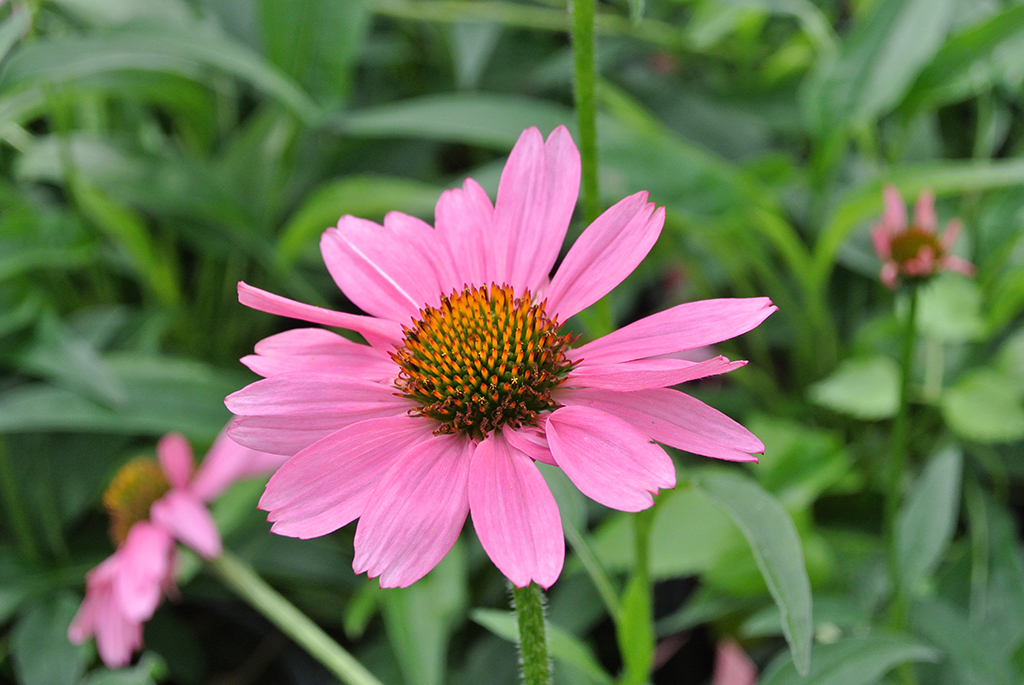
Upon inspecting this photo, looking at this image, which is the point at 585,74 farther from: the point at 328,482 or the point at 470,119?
the point at 470,119

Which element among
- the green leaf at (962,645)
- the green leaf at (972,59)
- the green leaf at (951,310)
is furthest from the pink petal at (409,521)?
the green leaf at (972,59)

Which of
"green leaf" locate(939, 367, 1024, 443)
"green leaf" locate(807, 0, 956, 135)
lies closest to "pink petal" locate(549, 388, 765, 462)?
"green leaf" locate(939, 367, 1024, 443)

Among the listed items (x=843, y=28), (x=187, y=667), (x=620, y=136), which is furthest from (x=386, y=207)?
(x=843, y=28)

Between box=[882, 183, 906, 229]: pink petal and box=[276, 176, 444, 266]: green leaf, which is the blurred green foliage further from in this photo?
box=[882, 183, 906, 229]: pink petal

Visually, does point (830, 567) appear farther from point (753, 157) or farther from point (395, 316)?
point (753, 157)

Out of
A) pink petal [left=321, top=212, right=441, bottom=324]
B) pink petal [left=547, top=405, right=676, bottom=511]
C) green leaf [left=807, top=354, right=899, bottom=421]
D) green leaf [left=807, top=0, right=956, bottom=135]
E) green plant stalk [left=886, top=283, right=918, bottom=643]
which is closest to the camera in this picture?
pink petal [left=547, top=405, right=676, bottom=511]

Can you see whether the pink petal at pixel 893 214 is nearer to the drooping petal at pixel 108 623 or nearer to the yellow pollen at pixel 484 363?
the yellow pollen at pixel 484 363
